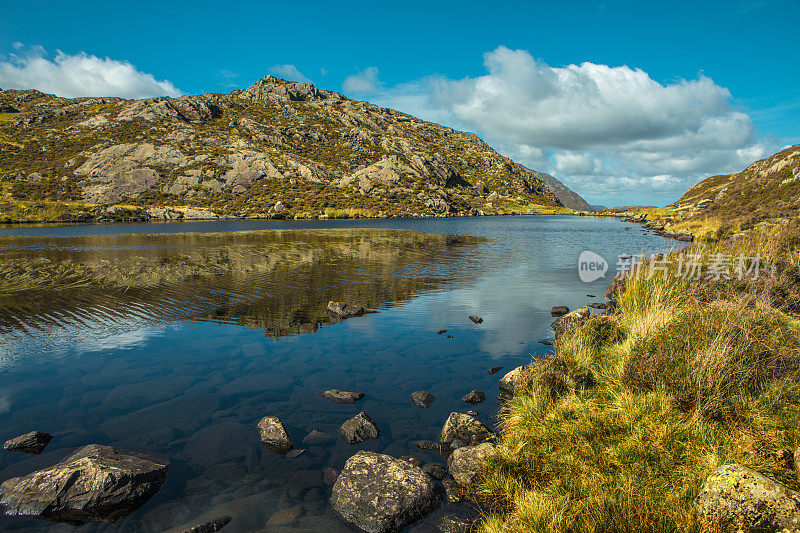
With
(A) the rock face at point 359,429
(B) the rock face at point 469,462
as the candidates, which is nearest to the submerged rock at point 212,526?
(A) the rock face at point 359,429

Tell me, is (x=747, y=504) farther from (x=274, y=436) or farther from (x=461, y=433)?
(x=274, y=436)

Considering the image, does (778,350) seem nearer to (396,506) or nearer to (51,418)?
(396,506)

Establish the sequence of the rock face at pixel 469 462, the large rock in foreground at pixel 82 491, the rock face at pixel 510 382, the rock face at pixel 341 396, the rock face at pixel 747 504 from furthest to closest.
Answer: the rock face at pixel 510 382 < the rock face at pixel 341 396 < the rock face at pixel 469 462 < the large rock in foreground at pixel 82 491 < the rock face at pixel 747 504

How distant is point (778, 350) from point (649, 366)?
3.28 meters

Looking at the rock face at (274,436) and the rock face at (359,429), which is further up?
the rock face at (359,429)

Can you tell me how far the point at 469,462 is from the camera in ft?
29.8

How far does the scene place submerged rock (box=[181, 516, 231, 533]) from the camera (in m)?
7.76

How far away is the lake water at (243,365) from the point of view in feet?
31.2

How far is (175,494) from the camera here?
29.6 feet

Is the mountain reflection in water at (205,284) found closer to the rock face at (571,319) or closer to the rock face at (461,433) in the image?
the rock face at (571,319)

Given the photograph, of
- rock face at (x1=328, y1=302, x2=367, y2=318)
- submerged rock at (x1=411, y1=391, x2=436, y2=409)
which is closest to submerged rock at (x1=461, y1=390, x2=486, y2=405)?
submerged rock at (x1=411, y1=391, x2=436, y2=409)

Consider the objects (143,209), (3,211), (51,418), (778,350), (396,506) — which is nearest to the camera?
(396,506)

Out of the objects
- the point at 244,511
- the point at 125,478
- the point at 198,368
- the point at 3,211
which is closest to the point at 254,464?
the point at 244,511

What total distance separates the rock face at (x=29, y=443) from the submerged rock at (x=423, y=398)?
10.9m
